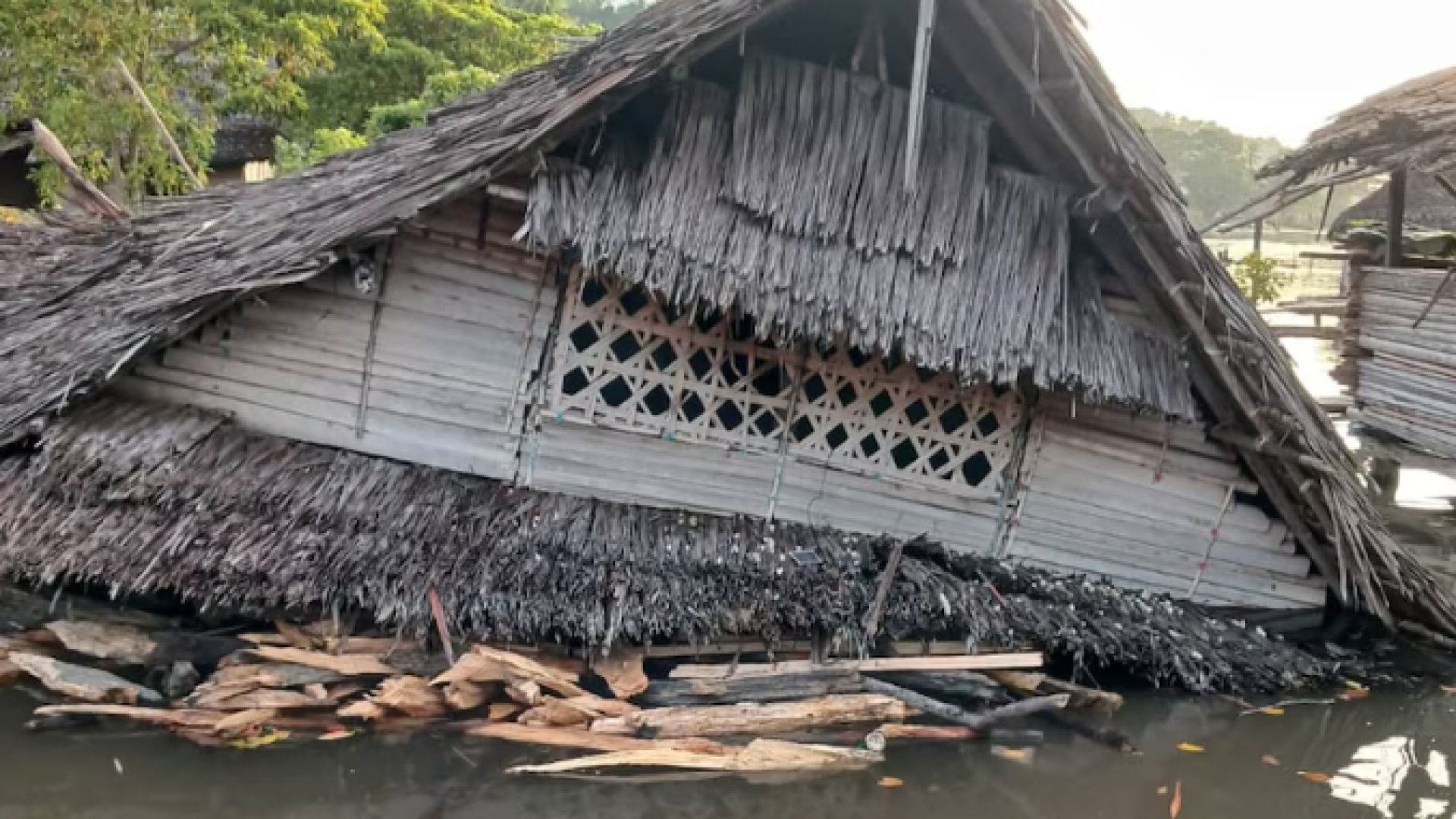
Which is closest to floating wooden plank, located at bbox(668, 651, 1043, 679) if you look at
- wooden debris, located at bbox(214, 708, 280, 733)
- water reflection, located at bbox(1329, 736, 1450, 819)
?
water reflection, located at bbox(1329, 736, 1450, 819)

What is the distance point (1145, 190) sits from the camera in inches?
241

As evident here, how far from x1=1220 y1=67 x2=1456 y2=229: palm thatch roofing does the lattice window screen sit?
314cm

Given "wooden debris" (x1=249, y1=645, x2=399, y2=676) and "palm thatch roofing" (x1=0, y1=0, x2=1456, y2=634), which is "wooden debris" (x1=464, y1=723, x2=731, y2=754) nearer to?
"wooden debris" (x1=249, y1=645, x2=399, y2=676)

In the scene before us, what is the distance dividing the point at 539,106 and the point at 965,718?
15.5 feet

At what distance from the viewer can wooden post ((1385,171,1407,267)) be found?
428 inches

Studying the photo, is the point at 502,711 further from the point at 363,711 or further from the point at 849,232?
the point at 849,232

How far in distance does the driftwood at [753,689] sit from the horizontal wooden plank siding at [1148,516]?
175 cm

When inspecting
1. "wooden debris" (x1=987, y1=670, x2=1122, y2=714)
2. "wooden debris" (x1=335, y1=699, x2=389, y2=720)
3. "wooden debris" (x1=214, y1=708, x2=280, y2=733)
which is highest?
"wooden debris" (x1=987, y1=670, x2=1122, y2=714)

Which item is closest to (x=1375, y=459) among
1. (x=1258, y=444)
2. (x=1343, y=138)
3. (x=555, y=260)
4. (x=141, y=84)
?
(x=1343, y=138)

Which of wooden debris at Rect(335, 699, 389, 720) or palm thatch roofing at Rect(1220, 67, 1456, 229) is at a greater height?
palm thatch roofing at Rect(1220, 67, 1456, 229)

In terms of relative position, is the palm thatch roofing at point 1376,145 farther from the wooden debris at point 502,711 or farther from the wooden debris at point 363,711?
the wooden debris at point 363,711

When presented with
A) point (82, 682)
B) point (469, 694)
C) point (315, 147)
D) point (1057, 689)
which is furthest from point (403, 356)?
point (315, 147)

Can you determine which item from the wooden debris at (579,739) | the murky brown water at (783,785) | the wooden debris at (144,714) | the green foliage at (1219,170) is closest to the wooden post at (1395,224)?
the murky brown water at (783,785)

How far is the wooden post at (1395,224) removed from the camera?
1088 centimetres
